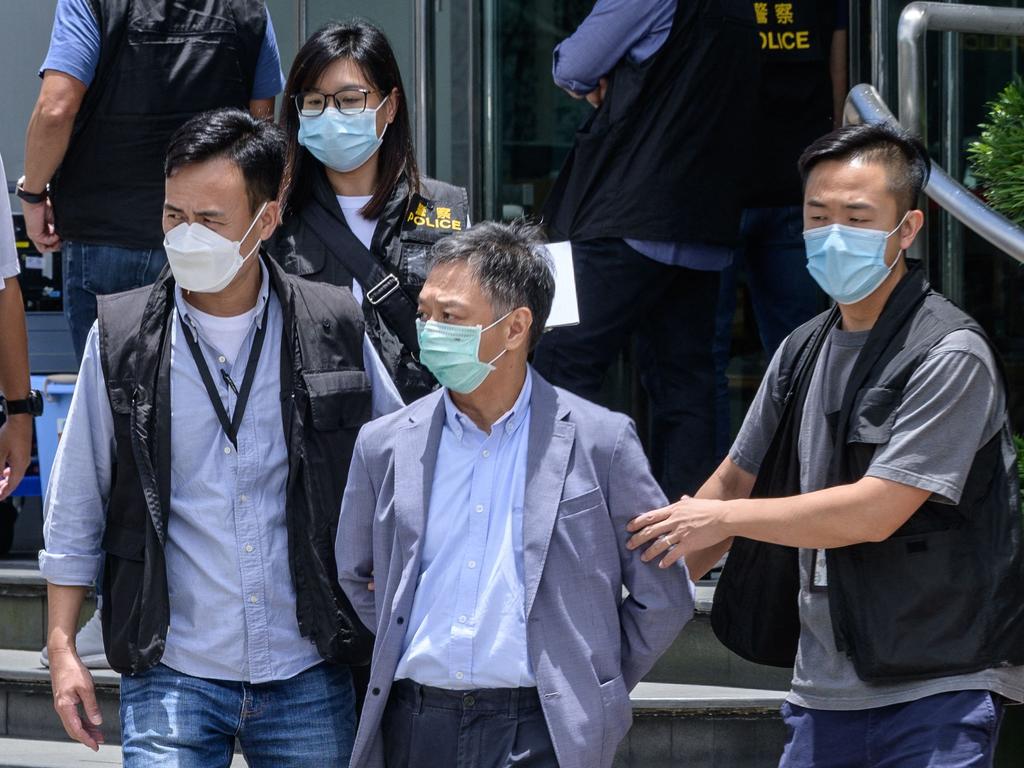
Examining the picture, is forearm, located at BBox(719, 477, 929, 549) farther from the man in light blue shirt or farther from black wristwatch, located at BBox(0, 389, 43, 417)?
black wristwatch, located at BBox(0, 389, 43, 417)

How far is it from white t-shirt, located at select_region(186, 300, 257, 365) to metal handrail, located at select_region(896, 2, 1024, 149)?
1.79 metres

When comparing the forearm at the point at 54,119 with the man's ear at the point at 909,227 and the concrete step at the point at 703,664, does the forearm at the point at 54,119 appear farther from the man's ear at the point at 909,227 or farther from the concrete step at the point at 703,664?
the man's ear at the point at 909,227

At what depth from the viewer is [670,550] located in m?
2.78

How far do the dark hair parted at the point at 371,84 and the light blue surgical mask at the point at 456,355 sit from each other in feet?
3.42

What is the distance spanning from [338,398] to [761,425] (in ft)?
2.81

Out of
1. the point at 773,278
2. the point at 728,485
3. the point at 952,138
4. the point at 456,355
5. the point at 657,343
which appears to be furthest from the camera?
the point at 952,138

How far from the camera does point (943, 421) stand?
278 cm

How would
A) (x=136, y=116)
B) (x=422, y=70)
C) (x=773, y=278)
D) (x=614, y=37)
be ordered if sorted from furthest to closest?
(x=422, y=70)
(x=773, y=278)
(x=614, y=37)
(x=136, y=116)

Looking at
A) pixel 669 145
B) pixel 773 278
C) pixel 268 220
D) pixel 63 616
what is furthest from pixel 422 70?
pixel 63 616

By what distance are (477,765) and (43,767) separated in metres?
2.12

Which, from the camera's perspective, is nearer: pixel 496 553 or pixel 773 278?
pixel 496 553

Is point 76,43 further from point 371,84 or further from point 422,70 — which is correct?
point 422,70

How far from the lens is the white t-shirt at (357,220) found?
12.4 ft

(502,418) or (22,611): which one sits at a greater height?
(502,418)
